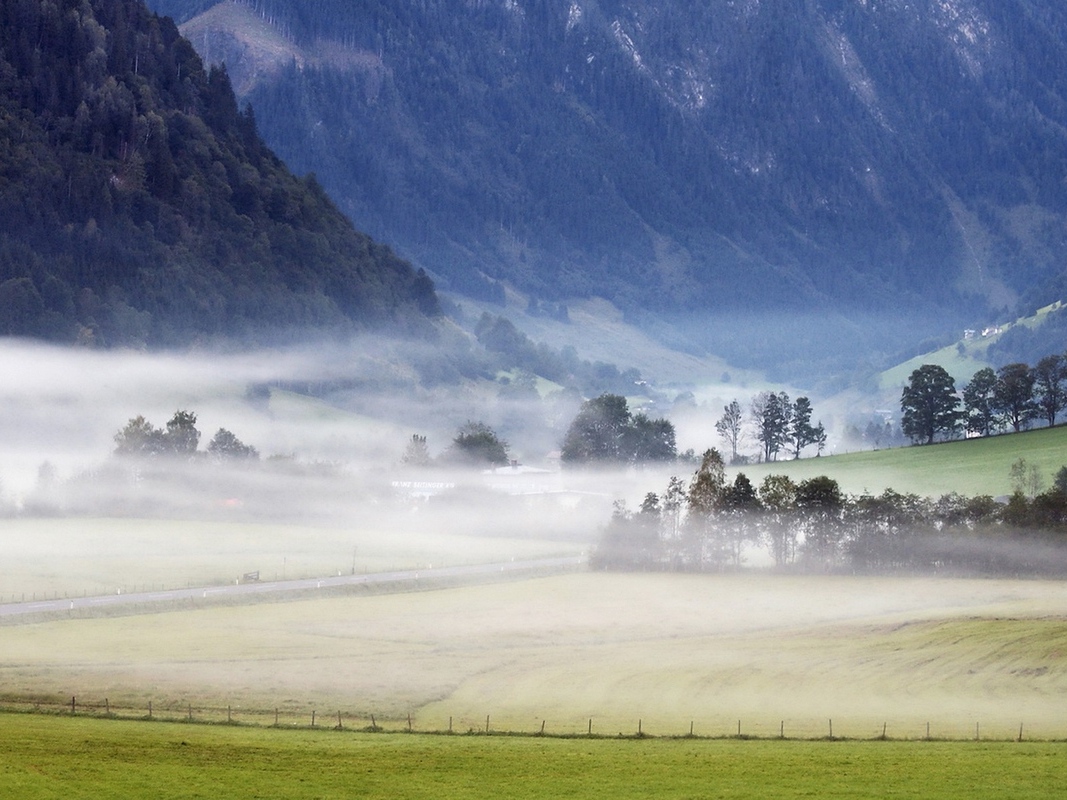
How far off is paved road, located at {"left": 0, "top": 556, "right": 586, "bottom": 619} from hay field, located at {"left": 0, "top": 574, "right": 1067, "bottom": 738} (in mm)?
4582

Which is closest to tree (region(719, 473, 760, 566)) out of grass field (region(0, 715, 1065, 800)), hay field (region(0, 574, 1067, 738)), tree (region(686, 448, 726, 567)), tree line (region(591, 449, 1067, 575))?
tree line (region(591, 449, 1067, 575))

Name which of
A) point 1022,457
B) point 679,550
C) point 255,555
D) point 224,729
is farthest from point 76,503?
point 224,729

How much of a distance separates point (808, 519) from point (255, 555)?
5187 cm

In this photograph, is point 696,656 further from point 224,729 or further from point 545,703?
point 224,729

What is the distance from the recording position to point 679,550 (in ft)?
492

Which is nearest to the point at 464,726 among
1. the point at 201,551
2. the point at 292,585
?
the point at 292,585

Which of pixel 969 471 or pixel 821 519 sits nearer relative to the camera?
pixel 821 519

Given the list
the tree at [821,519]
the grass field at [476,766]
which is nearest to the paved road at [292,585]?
the tree at [821,519]

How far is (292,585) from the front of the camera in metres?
138

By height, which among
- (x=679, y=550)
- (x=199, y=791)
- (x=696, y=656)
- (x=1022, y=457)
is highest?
(x=1022, y=457)

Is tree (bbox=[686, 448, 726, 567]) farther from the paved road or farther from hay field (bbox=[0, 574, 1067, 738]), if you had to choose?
the paved road

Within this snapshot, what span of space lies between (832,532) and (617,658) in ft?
151

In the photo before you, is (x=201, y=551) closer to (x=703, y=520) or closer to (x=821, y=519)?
(x=703, y=520)

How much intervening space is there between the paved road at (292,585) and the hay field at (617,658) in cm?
458
